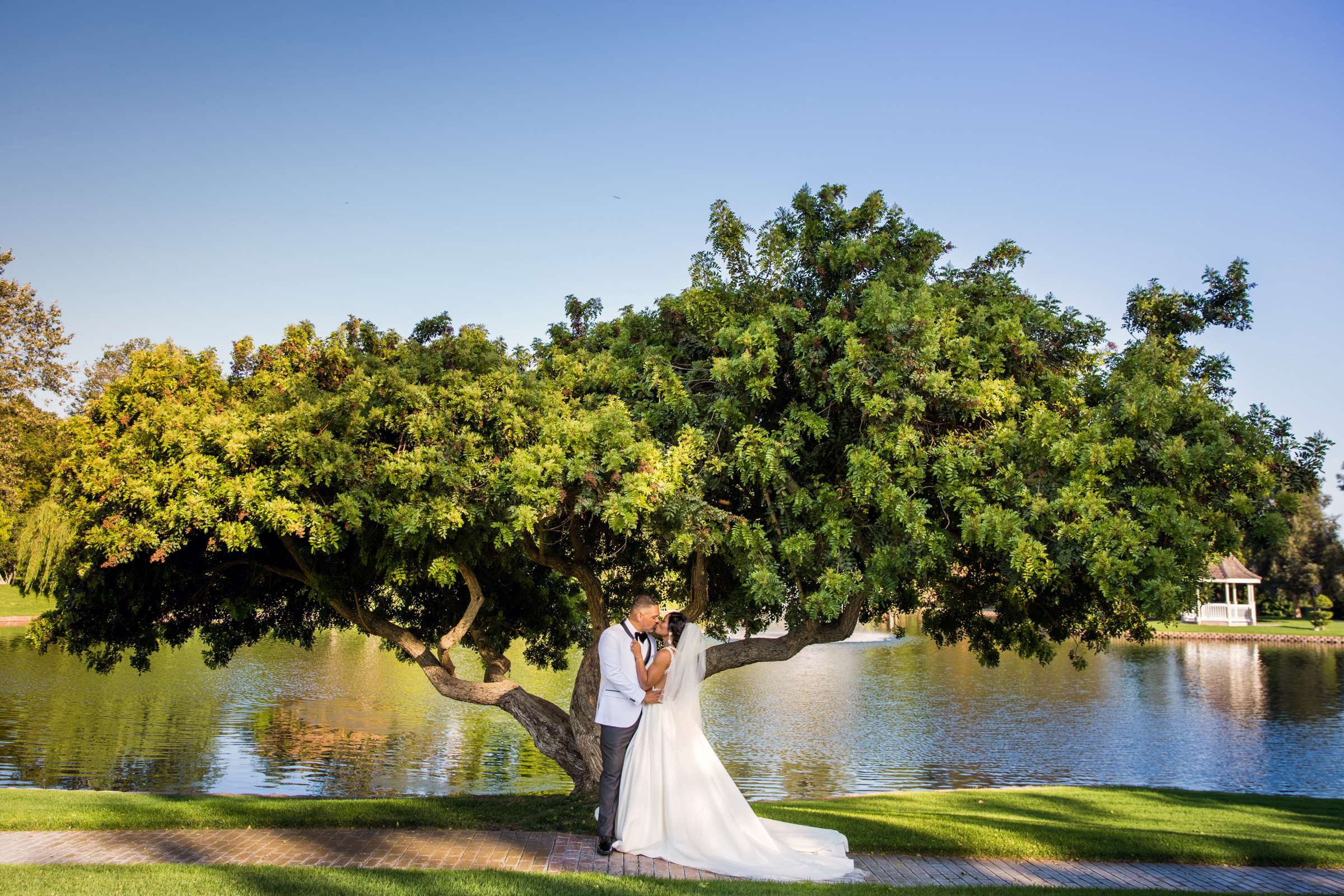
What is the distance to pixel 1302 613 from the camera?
246 feet

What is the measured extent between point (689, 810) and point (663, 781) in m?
0.36

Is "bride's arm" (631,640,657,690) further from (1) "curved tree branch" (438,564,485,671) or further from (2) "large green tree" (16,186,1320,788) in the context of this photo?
(1) "curved tree branch" (438,564,485,671)

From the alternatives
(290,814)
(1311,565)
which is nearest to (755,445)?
(290,814)

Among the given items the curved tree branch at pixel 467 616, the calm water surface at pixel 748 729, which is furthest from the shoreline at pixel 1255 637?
the curved tree branch at pixel 467 616

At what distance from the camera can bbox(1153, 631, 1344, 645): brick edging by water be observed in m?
51.9

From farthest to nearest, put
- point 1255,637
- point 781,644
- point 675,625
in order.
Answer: point 1255,637, point 781,644, point 675,625

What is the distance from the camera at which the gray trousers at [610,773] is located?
8578 millimetres

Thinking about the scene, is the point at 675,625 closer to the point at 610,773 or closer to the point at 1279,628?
the point at 610,773

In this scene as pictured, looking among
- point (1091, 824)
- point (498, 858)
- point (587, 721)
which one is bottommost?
point (1091, 824)

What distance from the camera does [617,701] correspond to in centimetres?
865

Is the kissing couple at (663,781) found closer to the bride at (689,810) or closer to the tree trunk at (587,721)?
the bride at (689,810)

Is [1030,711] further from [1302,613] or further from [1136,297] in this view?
[1302,613]

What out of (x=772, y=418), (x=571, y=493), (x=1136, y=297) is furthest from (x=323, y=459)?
(x=1136, y=297)

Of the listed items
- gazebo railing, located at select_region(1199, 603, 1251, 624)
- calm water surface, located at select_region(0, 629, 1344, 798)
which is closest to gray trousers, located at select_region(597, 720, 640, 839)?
calm water surface, located at select_region(0, 629, 1344, 798)
